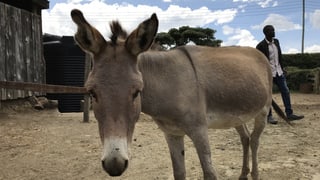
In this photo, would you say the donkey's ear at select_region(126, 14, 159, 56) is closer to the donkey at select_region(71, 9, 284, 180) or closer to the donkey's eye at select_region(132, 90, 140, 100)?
the donkey at select_region(71, 9, 284, 180)

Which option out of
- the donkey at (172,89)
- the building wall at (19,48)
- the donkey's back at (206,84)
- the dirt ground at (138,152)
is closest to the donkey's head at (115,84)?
the donkey at (172,89)

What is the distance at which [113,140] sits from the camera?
7.55 feet

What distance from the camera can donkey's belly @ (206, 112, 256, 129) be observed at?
3.63 m

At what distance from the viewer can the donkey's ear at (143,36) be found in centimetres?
252

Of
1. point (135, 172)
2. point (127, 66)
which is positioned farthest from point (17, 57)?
point (127, 66)

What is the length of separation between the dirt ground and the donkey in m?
0.70

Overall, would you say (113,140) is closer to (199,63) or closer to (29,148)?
(199,63)

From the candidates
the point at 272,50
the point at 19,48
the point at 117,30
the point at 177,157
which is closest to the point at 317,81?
the point at 272,50

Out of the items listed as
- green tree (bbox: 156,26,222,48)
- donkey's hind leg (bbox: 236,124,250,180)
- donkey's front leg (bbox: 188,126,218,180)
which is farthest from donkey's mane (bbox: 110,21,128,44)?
green tree (bbox: 156,26,222,48)

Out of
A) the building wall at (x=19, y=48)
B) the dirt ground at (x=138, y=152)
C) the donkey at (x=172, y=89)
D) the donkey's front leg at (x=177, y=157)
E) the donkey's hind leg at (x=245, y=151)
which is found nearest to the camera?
the donkey at (x=172, y=89)

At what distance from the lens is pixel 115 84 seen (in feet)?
8.06

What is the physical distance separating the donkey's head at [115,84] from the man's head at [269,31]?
5.63m

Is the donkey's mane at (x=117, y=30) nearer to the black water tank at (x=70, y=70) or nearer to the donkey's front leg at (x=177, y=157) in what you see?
the donkey's front leg at (x=177, y=157)

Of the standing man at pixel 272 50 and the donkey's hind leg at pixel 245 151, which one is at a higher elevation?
the standing man at pixel 272 50
